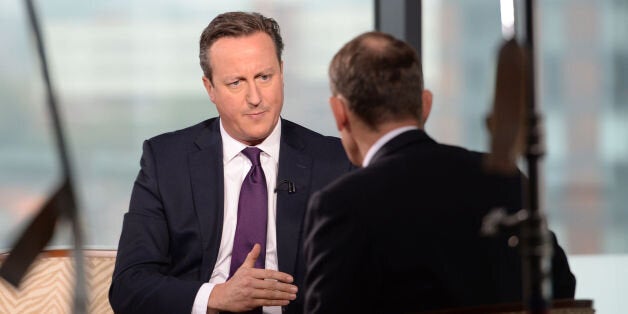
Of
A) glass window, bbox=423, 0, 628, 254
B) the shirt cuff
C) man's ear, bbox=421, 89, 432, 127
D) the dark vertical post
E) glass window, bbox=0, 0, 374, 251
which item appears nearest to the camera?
the dark vertical post

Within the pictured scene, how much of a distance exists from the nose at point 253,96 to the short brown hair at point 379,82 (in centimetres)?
72

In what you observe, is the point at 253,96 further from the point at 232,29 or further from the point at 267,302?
the point at 267,302

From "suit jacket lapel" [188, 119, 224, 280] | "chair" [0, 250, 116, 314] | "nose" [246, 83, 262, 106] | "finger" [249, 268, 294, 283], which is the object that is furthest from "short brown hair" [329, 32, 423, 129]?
"chair" [0, 250, 116, 314]

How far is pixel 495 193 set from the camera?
180cm

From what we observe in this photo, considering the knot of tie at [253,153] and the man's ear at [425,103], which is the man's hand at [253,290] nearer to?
the knot of tie at [253,153]

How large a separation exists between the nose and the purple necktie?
172 mm

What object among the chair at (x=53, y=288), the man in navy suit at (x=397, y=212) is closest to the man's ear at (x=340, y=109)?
the man in navy suit at (x=397, y=212)

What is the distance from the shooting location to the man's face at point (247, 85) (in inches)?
102

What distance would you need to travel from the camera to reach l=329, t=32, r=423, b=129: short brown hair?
1.83 m

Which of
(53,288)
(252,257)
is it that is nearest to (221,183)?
(252,257)

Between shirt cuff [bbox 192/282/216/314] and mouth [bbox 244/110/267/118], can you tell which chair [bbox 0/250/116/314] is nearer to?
shirt cuff [bbox 192/282/216/314]

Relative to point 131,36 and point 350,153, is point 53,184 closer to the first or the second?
point 350,153

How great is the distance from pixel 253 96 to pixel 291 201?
299mm

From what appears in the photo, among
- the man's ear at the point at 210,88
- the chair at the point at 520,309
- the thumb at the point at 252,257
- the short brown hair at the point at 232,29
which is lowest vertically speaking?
the chair at the point at 520,309
